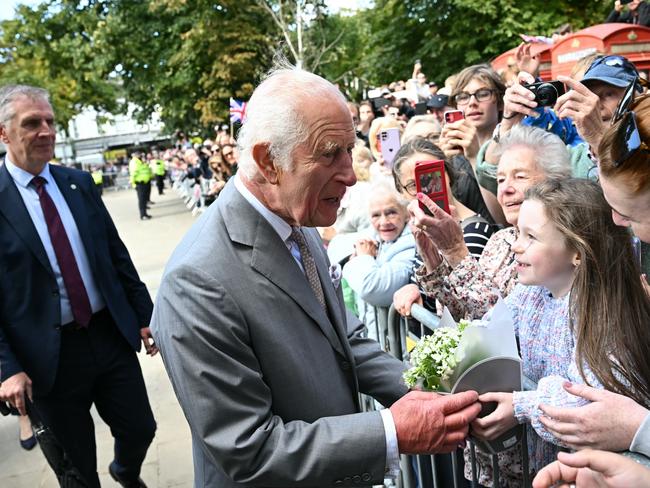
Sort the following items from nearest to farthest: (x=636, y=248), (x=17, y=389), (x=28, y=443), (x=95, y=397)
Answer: (x=636, y=248) < (x=17, y=389) < (x=95, y=397) < (x=28, y=443)

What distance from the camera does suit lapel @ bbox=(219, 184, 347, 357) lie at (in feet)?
6.47

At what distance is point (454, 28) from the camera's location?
18.8 metres

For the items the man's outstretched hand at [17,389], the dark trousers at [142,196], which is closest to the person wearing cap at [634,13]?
the man's outstretched hand at [17,389]

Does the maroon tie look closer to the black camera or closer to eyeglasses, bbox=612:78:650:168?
the black camera

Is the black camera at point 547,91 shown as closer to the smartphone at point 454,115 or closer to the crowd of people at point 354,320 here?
the crowd of people at point 354,320

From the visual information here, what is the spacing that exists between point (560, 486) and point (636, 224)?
29.7 inches

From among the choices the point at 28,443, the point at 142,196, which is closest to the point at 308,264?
the point at 28,443

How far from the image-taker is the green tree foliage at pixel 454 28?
17.5 meters

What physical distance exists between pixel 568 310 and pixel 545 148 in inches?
38.7

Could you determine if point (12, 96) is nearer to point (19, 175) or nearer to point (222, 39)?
point (19, 175)

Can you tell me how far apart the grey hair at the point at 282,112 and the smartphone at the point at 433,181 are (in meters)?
0.85

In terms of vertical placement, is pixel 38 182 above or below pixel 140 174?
above

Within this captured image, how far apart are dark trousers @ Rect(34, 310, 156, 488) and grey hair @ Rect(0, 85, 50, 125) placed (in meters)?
1.20

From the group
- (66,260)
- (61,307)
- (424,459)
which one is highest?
(66,260)
